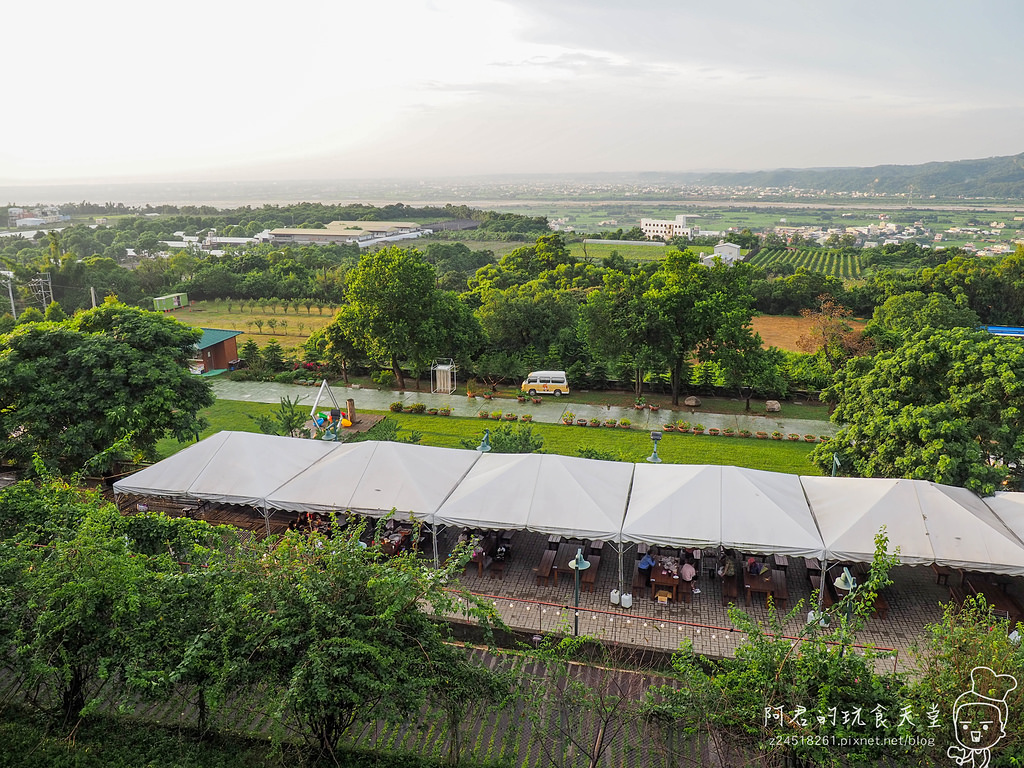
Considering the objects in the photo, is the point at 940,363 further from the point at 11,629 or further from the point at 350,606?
the point at 11,629

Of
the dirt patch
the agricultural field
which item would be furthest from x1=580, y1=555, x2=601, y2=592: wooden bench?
the agricultural field

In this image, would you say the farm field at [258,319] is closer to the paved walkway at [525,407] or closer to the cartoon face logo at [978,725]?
the paved walkway at [525,407]

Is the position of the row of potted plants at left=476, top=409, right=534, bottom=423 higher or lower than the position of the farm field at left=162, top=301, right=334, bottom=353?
lower

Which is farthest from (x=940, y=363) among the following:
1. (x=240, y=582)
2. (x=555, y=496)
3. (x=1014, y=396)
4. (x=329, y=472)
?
(x=240, y=582)

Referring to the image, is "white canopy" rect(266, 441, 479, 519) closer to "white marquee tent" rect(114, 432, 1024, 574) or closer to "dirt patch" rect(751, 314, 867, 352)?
"white marquee tent" rect(114, 432, 1024, 574)

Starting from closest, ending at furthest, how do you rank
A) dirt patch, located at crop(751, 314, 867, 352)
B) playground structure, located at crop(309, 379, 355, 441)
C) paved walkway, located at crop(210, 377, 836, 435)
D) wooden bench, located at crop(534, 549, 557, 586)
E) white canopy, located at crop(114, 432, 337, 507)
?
wooden bench, located at crop(534, 549, 557, 586) → white canopy, located at crop(114, 432, 337, 507) → playground structure, located at crop(309, 379, 355, 441) → paved walkway, located at crop(210, 377, 836, 435) → dirt patch, located at crop(751, 314, 867, 352)

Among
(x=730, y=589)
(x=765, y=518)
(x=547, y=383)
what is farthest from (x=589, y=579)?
(x=547, y=383)

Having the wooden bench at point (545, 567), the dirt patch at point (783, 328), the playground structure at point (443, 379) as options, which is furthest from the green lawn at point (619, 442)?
the dirt patch at point (783, 328)

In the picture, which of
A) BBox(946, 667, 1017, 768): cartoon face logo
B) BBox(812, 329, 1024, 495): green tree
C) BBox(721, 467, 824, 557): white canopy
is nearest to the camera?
BBox(946, 667, 1017, 768): cartoon face logo
